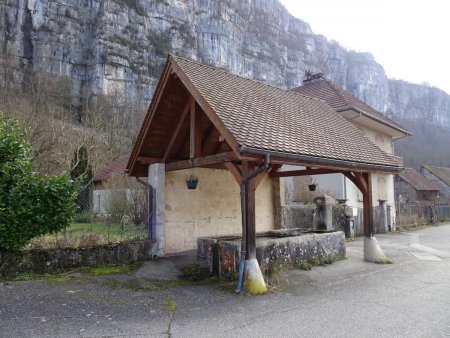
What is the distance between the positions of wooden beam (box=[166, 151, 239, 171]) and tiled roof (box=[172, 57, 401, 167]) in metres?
0.63

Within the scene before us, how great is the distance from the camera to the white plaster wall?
32.9ft

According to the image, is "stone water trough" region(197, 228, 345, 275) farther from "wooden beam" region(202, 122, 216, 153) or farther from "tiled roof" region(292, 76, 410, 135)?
"tiled roof" region(292, 76, 410, 135)

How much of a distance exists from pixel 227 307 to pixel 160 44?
61.8 meters

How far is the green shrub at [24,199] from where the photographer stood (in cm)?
702

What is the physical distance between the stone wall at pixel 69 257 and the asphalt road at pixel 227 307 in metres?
0.53

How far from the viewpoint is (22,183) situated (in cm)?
719

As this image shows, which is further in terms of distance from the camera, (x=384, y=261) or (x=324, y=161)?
(x=384, y=261)

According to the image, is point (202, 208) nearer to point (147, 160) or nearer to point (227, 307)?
point (147, 160)

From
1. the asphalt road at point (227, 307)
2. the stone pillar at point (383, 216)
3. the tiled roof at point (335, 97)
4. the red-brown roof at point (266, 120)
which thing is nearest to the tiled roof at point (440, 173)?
the tiled roof at point (335, 97)

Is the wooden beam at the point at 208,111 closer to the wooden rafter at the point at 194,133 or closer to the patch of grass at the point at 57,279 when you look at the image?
the wooden rafter at the point at 194,133

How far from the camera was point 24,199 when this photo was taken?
7.13 metres

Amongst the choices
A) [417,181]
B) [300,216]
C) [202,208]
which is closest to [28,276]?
[202,208]

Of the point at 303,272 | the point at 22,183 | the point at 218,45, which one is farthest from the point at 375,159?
the point at 218,45

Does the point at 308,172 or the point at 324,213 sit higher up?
the point at 308,172
